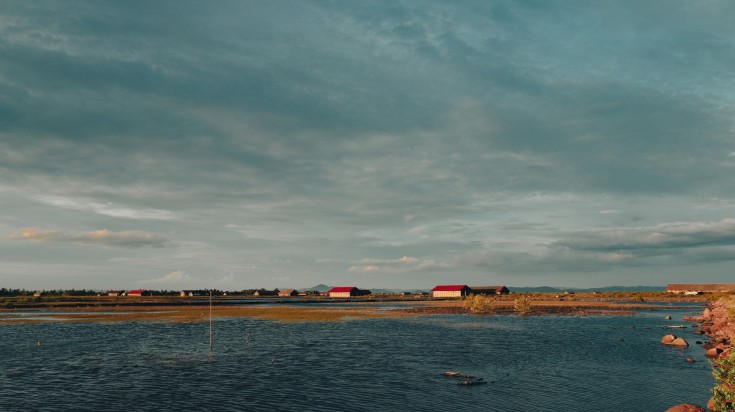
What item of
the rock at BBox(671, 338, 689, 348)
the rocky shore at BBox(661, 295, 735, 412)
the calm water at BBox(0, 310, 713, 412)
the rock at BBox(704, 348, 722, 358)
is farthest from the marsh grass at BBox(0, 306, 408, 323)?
the rock at BBox(704, 348, 722, 358)

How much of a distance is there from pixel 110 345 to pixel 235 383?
3478 centimetres

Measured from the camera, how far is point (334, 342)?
74.2 metres

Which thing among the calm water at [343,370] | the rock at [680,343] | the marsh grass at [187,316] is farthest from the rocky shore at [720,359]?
the marsh grass at [187,316]

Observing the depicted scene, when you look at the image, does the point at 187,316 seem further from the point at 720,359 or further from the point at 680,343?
the point at 720,359

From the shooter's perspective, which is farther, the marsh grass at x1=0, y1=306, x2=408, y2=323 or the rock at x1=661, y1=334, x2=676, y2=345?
the marsh grass at x1=0, y1=306, x2=408, y2=323

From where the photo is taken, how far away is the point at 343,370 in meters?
52.4

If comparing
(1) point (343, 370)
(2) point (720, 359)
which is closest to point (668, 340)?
(2) point (720, 359)

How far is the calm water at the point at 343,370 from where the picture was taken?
1566 inches

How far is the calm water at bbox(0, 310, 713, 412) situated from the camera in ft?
131

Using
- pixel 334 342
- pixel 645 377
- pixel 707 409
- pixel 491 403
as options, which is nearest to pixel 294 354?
pixel 334 342

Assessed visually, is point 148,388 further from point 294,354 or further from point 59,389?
point 294,354

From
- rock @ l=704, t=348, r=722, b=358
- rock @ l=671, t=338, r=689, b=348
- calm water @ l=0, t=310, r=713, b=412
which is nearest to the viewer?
calm water @ l=0, t=310, r=713, b=412

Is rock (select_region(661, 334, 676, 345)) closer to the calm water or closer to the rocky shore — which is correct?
the rocky shore

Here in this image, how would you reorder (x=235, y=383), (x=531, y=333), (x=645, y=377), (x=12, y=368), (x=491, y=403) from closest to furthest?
(x=491, y=403) < (x=235, y=383) < (x=645, y=377) < (x=12, y=368) < (x=531, y=333)
